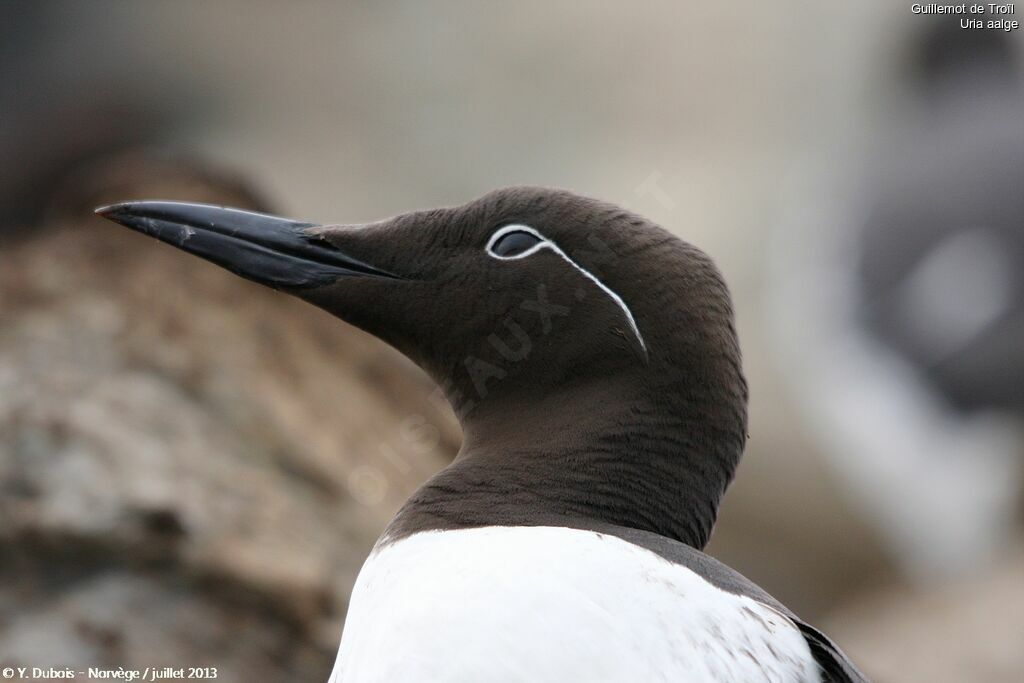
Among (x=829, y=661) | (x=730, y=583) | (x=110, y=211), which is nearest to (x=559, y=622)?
(x=730, y=583)

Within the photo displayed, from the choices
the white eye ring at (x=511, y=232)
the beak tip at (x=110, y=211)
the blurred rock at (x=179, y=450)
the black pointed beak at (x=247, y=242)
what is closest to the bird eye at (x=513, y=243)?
the white eye ring at (x=511, y=232)

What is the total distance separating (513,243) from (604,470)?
0.58m

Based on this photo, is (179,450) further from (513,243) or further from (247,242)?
(513,243)

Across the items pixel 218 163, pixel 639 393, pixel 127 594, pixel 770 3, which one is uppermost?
pixel 770 3

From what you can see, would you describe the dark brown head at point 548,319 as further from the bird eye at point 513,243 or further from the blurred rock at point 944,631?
the blurred rock at point 944,631

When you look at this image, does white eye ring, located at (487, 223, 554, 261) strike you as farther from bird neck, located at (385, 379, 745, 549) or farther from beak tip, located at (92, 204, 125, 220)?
beak tip, located at (92, 204, 125, 220)

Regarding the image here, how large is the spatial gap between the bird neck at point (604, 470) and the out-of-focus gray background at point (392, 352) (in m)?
2.21

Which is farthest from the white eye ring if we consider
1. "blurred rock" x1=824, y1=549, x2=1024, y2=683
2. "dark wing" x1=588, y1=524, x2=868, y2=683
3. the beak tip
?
"blurred rock" x1=824, y1=549, x2=1024, y2=683

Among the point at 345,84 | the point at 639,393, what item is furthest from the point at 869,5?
the point at 639,393

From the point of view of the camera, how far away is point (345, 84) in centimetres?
833

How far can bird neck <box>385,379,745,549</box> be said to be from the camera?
280cm

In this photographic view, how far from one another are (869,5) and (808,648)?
9301 mm

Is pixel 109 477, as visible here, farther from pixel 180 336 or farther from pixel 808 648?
pixel 808 648

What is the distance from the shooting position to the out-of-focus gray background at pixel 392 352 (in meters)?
4.94
